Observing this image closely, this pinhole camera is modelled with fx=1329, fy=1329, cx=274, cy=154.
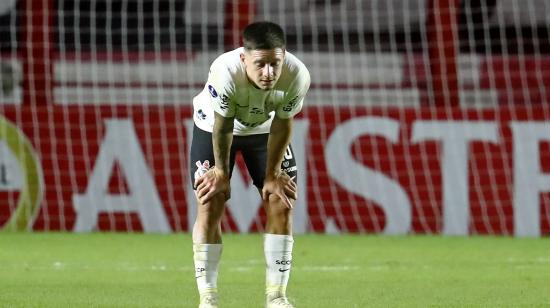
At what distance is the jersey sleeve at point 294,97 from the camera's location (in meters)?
6.48

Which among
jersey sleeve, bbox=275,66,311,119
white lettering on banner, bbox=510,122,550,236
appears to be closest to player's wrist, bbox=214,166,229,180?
jersey sleeve, bbox=275,66,311,119

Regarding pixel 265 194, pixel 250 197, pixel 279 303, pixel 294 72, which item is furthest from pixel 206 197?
pixel 250 197

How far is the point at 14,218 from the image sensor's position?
41.5 feet

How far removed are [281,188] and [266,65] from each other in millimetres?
805

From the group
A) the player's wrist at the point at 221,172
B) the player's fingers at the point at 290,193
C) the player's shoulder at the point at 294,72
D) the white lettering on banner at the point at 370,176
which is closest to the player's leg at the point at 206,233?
the player's wrist at the point at 221,172

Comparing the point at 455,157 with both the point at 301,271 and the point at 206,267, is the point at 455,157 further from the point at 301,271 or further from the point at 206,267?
the point at 206,267

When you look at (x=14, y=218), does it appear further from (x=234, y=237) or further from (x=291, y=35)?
(x=291, y=35)

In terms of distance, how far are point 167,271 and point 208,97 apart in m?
2.50

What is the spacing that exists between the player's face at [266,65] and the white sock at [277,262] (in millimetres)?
941

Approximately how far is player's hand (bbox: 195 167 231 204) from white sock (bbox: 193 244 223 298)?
0.25 meters

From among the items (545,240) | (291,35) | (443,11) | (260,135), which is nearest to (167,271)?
(260,135)

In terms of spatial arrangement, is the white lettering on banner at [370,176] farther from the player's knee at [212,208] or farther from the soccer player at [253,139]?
the player's knee at [212,208]

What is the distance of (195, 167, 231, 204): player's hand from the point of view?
263 inches

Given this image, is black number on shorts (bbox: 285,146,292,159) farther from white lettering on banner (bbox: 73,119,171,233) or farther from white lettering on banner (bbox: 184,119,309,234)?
white lettering on banner (bbox: 73,119,171,233)
